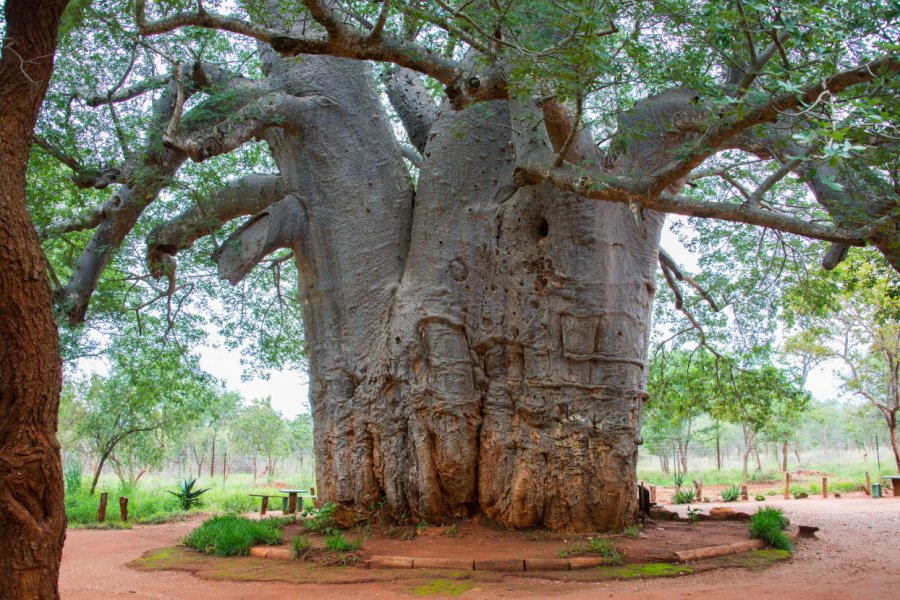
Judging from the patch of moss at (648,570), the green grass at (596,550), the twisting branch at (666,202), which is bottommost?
the patch of moss at (648,570)

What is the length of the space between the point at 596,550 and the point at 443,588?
4.16 ft

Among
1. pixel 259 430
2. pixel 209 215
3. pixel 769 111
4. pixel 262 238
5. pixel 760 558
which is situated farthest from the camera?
pixel 259 430

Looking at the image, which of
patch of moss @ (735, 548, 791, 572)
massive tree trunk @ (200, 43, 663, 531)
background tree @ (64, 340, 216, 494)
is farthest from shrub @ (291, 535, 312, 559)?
background tree @ (64, 340, 216, 494)

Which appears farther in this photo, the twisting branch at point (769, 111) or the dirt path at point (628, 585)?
the dirt path at point (628, 585)

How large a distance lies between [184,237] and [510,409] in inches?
129

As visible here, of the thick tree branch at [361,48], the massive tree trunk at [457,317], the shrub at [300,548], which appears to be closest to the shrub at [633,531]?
the massive tree trunk at [457,317]

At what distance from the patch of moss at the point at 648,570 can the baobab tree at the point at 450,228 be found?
32.6 inches

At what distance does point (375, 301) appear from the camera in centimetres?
645

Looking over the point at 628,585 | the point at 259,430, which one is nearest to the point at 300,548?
the point at 628,585

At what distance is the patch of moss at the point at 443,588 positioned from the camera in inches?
170

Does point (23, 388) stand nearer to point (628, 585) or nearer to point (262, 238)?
point (628, 585)

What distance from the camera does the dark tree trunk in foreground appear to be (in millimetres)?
2551

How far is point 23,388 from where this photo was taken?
2.61 metres

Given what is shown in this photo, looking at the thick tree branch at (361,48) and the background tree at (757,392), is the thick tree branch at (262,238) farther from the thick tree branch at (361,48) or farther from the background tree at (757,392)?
the background tree at (757,392)
